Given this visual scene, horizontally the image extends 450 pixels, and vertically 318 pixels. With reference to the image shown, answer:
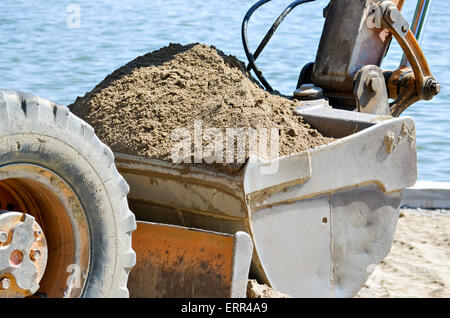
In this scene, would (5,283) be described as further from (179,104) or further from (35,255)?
(179,104)

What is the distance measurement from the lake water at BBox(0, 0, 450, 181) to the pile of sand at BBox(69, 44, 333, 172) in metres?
3.51

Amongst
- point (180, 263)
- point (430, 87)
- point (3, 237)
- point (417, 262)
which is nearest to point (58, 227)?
point (3, 237)

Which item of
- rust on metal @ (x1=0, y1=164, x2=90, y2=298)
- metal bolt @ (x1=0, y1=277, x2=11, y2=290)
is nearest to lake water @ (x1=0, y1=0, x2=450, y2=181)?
rust on metal @ (x1=0, y1=164, x2=90, y2=298)

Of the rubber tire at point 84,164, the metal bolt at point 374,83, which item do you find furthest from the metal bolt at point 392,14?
the rubber tire at point 84,164

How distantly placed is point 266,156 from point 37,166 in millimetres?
952

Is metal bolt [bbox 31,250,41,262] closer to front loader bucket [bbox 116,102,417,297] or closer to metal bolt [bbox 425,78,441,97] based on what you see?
front loader bucket [bbox 116,102,417,297]

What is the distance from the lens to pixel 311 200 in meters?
2.83

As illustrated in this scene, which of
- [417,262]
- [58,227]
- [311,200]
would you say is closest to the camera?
[58,227]

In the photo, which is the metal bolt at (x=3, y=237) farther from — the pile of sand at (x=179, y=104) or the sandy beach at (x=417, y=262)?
the sandy beach at (x=417, y=262)

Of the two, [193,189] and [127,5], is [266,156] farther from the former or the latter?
[127,5]

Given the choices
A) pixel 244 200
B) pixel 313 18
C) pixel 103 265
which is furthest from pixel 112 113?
pixel 313 18

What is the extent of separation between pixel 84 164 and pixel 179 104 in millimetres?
886

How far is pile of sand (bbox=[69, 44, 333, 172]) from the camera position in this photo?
2781mm

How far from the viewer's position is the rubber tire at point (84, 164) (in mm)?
1896
